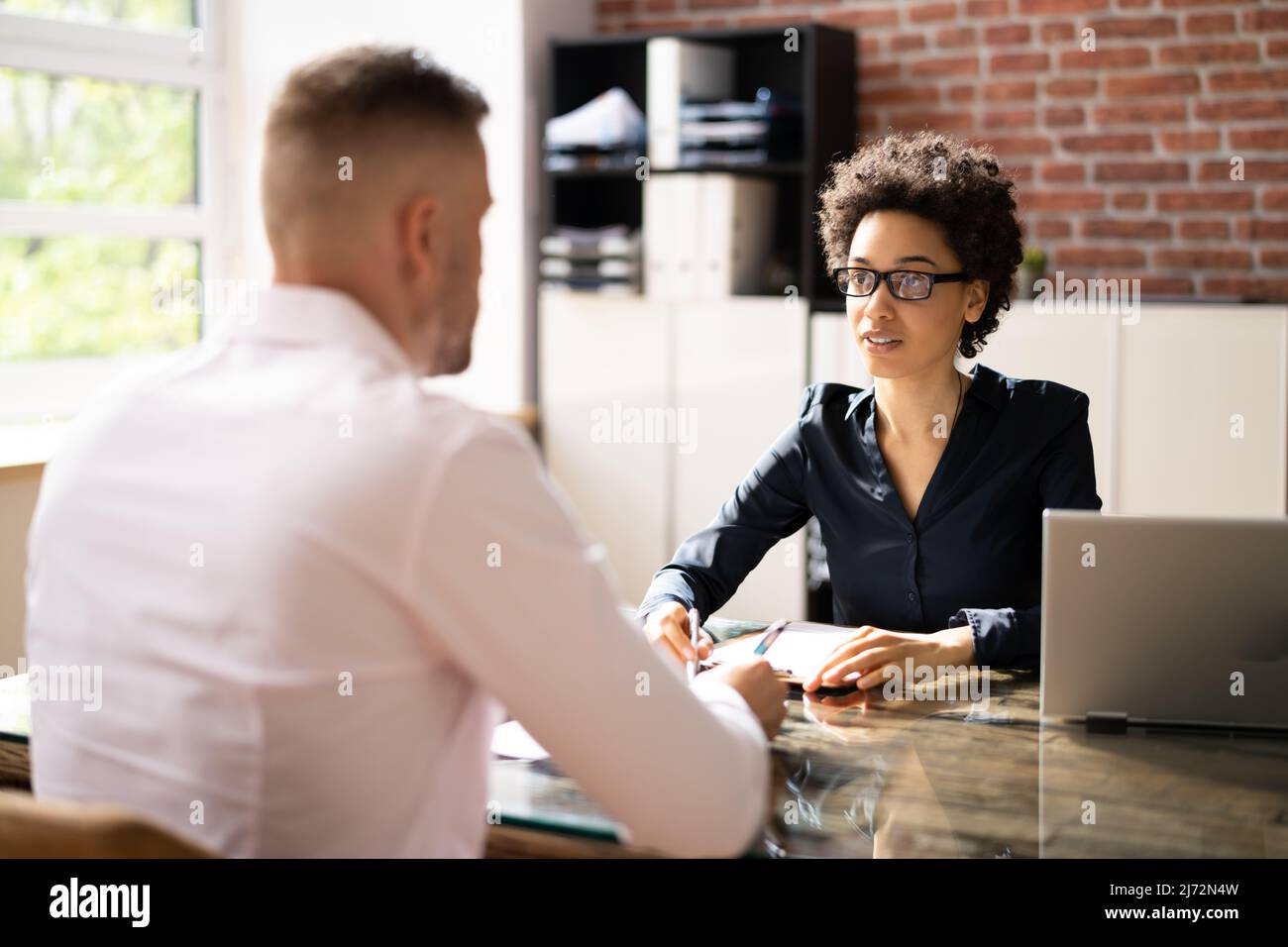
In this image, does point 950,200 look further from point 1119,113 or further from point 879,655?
point 1119,113

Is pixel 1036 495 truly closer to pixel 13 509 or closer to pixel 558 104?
pixel 13 509

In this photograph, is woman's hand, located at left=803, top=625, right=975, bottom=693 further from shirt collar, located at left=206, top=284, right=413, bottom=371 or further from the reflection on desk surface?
shirt collar, located at left=206, top=284, right=413, bottom=371

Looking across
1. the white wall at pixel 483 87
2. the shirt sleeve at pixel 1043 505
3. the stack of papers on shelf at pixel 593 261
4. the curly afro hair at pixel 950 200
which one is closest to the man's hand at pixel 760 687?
the shirt sleeve at pixel 1043 505

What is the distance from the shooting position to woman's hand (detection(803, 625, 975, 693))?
1926 mm

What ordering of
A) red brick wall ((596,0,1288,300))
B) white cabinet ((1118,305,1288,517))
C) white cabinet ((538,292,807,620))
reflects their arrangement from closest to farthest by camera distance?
white cabinet ((1118,305,1288,517)) → red brick wall ((596,0,1288,300)) → white cabinet ((538,292,807,620))

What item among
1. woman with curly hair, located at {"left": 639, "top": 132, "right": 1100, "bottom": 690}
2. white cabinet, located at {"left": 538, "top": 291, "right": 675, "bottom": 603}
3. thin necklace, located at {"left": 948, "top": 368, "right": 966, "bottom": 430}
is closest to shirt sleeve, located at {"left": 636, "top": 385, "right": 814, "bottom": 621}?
woman with curly hair, located at {"left": 639, "top": 132, "right": 1100, "bottom": 690}

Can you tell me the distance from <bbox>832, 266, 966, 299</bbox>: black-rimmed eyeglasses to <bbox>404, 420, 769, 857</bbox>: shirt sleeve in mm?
1316

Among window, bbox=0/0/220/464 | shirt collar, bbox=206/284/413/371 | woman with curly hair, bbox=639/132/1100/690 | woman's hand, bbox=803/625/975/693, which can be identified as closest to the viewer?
shirt collar, bbox=206/284/413/371

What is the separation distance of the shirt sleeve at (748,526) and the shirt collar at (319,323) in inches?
46.1

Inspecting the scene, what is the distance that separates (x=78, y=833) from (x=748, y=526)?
1.59 m

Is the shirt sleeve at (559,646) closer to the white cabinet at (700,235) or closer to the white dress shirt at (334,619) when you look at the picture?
the white dress shirt at (334,619)

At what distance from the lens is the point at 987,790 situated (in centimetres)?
154

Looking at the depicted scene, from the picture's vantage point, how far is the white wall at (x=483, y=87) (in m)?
4.94
